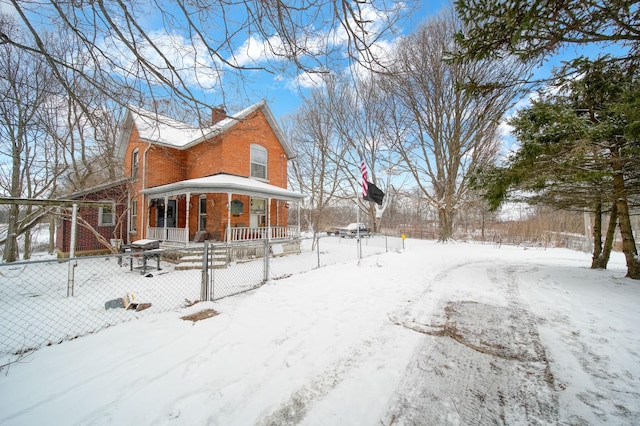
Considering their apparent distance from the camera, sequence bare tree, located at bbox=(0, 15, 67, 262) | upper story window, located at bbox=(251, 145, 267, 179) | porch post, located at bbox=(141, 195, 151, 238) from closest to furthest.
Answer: bare tree, located at bbox=(0, 15, 67, 262)
porch post, located at bbox=(141, 195, 151, 238)
upper story window, located at bbox=(251, 145, 267, 179)

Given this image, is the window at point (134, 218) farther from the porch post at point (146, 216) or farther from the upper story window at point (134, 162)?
the upper story window at point (134, 162)

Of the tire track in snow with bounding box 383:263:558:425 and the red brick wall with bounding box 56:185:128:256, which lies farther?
the red brick wall with bounding box 56:185:128:256

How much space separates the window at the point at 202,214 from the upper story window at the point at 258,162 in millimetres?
2802

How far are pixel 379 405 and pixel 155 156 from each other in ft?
46.7

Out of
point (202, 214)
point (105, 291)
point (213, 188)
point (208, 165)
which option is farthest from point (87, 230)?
point (105, 291)

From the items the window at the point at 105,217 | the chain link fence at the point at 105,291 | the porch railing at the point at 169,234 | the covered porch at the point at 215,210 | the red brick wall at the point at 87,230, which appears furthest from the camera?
the window at the point at 105,217

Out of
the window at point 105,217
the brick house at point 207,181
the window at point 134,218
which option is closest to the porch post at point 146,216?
the brick house at point 207,181

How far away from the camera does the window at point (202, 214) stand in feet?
39.8

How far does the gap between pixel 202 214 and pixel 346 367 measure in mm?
11531

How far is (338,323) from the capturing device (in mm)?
3490

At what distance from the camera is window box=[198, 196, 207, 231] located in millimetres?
12141

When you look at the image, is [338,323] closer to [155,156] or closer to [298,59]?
[298,59]

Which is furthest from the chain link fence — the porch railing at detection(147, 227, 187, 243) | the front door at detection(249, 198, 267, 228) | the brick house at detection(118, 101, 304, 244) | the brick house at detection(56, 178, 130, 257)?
the brick house at detection(56, 178, 130, 257)

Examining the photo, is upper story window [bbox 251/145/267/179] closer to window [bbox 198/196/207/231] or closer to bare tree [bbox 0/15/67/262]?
window [bbox 198/196/207/231]
